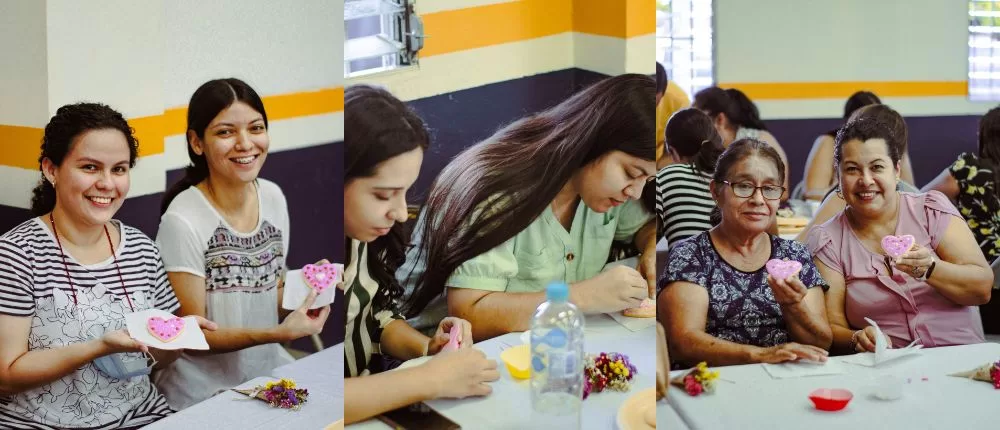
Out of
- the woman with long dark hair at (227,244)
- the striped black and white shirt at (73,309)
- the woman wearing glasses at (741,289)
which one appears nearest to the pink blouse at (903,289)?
the woman wearing glasses at (741,289)

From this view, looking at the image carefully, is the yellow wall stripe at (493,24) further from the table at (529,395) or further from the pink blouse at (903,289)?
the pink blouse at (903,289)

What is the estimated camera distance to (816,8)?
3262 mm

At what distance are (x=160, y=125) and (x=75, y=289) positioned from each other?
555mm

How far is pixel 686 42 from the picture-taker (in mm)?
3314

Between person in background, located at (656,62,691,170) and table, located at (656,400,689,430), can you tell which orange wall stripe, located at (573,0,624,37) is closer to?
person in background, located at (656,62,691,170)

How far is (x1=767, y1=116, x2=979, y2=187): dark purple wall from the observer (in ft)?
10.4

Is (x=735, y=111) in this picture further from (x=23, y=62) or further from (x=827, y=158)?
(x=23, y=62)

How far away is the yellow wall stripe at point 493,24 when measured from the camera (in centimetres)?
254

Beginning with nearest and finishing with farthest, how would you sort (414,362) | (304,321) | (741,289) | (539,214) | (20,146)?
(414,362), (539,214), (20,146), (741,289), (304,321)

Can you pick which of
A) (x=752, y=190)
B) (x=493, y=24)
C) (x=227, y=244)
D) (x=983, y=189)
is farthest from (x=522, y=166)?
(x=983, y=189)

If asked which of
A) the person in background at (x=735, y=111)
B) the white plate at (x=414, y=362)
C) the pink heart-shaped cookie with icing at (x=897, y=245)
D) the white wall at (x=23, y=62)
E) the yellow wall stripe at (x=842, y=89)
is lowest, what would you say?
the white plate at (x=414, y=362)

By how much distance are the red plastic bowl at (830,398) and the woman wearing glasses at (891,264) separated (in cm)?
24

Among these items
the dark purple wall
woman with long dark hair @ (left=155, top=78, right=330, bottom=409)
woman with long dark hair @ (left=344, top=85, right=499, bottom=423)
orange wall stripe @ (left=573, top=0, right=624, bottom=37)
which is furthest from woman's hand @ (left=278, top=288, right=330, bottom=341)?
→ the dark purple wall

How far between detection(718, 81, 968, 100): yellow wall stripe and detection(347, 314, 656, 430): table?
1.04 metres
